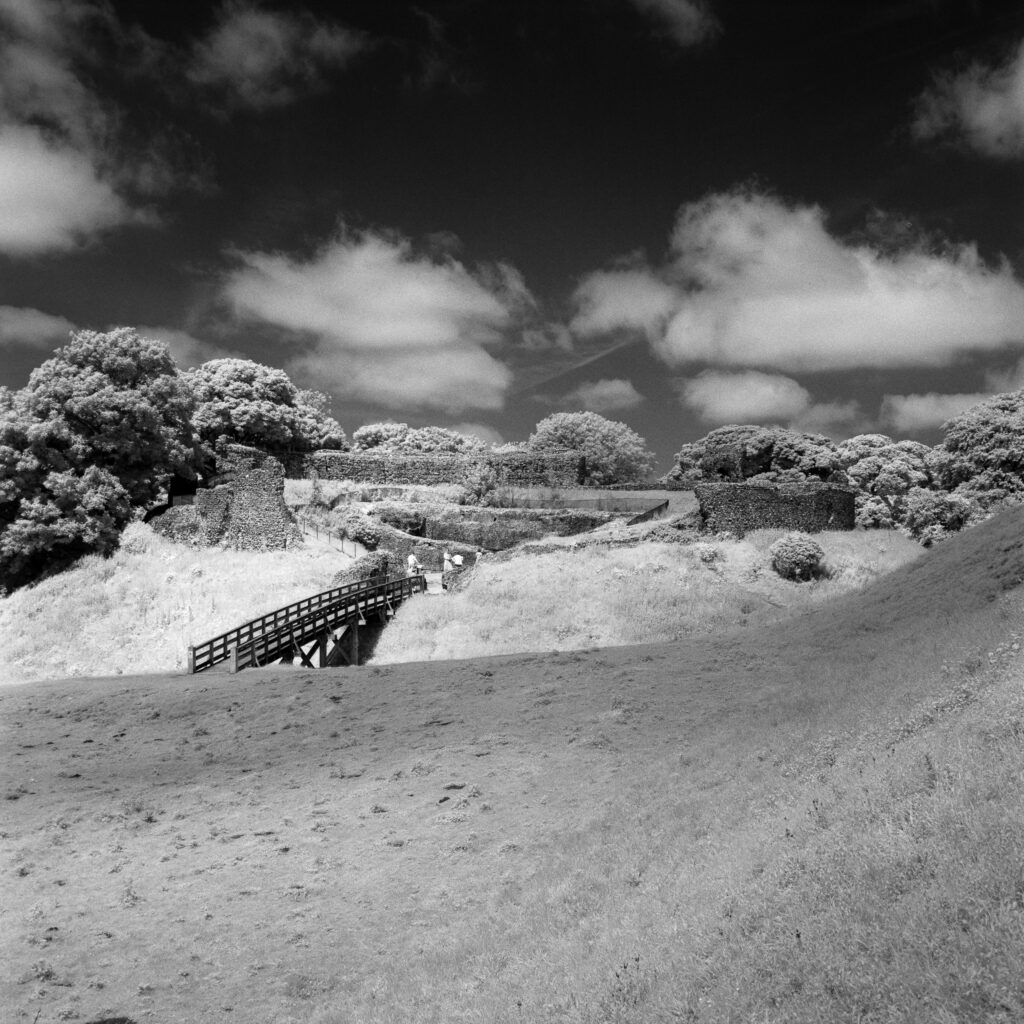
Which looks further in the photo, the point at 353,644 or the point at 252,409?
the point at 252,409

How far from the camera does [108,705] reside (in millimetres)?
20750

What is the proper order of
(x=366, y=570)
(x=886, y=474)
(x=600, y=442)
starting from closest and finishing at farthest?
(x=366, y=570), (x=886, y=474), (x=600, y=442)

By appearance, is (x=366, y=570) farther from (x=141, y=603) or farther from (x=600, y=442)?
(x=600, y=442)

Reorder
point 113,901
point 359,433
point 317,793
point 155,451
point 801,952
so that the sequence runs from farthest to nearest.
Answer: point 359,433
point 155,451
point 317,793
point 113,901
point 801,952

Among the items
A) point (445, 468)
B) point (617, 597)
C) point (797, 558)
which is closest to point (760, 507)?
point (797, 558)

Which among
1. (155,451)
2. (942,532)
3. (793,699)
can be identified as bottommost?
(793,699)

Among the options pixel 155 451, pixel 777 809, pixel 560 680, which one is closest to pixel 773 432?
pixel 155 451

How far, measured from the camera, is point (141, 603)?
36.2 metres

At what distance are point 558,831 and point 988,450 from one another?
45916 mm

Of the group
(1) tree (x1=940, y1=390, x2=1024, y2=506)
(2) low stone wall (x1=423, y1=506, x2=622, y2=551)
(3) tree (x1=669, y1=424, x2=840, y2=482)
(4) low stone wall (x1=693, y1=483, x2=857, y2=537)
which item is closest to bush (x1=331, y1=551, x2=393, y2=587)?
(2) low stone wall (x1=423, y1=506, x2=622, y2=551)

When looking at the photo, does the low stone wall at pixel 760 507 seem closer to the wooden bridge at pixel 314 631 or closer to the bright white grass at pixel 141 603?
the wooden bridge at pixel 314 631

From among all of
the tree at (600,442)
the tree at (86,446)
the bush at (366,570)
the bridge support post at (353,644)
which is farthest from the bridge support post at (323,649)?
the tree at (600,442)

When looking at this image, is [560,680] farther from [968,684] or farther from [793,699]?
[968,684]

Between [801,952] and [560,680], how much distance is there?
14622mm
